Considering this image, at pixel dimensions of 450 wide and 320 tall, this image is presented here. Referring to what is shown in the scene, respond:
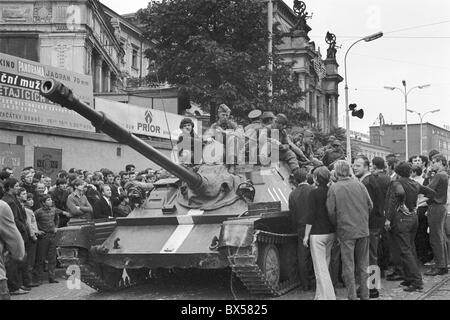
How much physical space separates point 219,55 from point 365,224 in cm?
1430

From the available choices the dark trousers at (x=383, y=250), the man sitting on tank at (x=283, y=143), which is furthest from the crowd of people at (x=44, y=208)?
the dark trousers at (x=383, y=250)

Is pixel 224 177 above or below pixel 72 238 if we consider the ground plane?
above

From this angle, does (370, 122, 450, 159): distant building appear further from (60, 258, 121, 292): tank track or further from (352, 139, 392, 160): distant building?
(60, 258, 121, 292): tank track

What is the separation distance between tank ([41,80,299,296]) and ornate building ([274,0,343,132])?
128ft

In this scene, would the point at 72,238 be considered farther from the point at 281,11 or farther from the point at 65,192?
the point at 281,11

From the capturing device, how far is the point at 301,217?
9.00m

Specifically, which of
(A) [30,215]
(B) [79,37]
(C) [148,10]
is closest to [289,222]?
A: (A) [30,215]

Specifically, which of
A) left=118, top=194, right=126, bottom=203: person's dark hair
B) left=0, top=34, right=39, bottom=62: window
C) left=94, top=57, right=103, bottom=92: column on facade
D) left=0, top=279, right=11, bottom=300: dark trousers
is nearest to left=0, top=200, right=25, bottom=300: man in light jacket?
left=0, top=279, right=11, bottom=300: dark trousers

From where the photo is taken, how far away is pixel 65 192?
1121cm

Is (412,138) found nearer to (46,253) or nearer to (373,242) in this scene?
(373,242)

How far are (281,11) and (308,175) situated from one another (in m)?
46.8

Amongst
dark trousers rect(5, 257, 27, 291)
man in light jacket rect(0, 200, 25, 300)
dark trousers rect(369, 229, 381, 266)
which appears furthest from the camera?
dark trousers rect(5, 257, 27, 291)

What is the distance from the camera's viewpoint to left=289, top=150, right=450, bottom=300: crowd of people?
24.8ft

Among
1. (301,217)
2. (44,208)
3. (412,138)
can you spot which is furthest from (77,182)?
(412,138)
